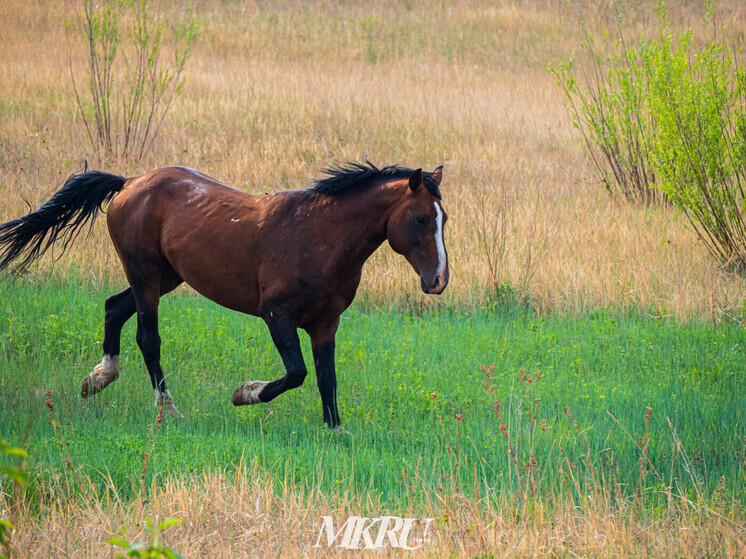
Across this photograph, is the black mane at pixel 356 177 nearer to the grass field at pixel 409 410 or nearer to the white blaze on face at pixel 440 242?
the white blaze on face at pixel 440 242

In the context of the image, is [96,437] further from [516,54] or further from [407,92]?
[516,54]

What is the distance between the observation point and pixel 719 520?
14.1 feet

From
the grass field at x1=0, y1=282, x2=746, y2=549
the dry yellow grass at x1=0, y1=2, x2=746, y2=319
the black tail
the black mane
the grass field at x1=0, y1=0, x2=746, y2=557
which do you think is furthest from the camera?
the dry yellow grass at x1=0, y1=2, x2=746, y2=319

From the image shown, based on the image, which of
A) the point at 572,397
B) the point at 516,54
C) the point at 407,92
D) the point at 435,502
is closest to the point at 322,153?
the point at 407,92

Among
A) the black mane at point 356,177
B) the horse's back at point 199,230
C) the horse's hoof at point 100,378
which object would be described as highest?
the black mane at point 356,177

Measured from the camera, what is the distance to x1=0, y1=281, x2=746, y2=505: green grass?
5.22m

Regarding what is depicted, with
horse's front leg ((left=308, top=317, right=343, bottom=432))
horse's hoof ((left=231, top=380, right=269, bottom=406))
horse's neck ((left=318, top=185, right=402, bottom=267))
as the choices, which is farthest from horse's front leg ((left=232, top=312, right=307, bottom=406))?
horse's neck ((left=318, top=185, right=402, bottom=267))

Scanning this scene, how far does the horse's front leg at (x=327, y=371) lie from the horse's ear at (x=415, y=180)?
1245 mm

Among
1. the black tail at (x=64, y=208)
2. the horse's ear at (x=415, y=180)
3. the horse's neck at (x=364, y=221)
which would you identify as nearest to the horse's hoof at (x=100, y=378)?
the black tail at (x=64, y=208)

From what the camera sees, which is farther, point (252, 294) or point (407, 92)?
point (407, 92)

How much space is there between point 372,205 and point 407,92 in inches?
634

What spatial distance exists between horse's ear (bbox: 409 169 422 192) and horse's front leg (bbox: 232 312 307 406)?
136 centimetres

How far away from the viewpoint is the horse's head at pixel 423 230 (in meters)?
5.35

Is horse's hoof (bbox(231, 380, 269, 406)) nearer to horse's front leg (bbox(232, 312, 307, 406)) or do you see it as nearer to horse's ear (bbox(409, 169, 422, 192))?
horse's front leg (bbox(232, 312, 307, 406))
